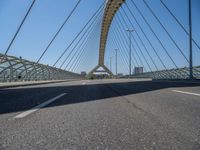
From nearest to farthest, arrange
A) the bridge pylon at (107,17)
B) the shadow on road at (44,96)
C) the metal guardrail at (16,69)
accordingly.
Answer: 1. the shadow on road at (44,96)
2. the metal guardrail at (16,69)
3. the bridge pylon at (107,17)

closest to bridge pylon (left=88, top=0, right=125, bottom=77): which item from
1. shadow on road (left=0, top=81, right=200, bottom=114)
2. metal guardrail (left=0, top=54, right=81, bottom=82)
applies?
metal guardrail (left=0, top=54, right=81, bottom=82)

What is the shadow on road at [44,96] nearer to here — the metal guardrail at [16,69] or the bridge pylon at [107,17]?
the metal guardrail at [16,69]

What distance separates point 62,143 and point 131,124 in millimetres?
1416

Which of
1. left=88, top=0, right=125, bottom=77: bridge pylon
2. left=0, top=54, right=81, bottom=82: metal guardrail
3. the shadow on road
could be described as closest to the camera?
the shadow on road

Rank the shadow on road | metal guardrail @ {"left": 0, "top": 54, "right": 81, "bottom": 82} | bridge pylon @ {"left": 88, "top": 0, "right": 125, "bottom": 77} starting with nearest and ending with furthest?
1. the shadow on road
2. metal guardrail @ {"left": 0, "top": 54, "right": 81, "bottom": 82}
3. bridge pylon @ {"left": 88, "top": 0, "right": 125, "bottom": 77}

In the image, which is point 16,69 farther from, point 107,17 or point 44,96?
point 107,17

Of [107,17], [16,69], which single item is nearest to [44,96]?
[16,69]

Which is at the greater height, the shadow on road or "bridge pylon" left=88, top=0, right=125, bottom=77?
"bridge pylon" left=88, top=0, right=125, bottom=77

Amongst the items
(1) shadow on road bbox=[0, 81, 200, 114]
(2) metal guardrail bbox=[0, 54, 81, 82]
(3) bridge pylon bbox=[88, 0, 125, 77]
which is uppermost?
(3) bridge pylon bbox=[88, 0, 125, 77]

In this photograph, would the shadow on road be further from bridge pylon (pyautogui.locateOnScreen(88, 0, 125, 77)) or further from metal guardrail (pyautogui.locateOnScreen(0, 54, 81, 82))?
bridge pylon (pyautogui.locateOnScreen(88, 0, 125, 77))

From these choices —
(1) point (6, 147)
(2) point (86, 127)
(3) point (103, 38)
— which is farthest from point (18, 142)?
(3) point (103, 38)

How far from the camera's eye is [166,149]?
2.67 metres

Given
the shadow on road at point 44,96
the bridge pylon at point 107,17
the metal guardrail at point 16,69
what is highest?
the bridge pylon at point 107,17

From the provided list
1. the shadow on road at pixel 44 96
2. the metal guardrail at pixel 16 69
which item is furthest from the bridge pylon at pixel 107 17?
the shadow on road at pixel 44 96
